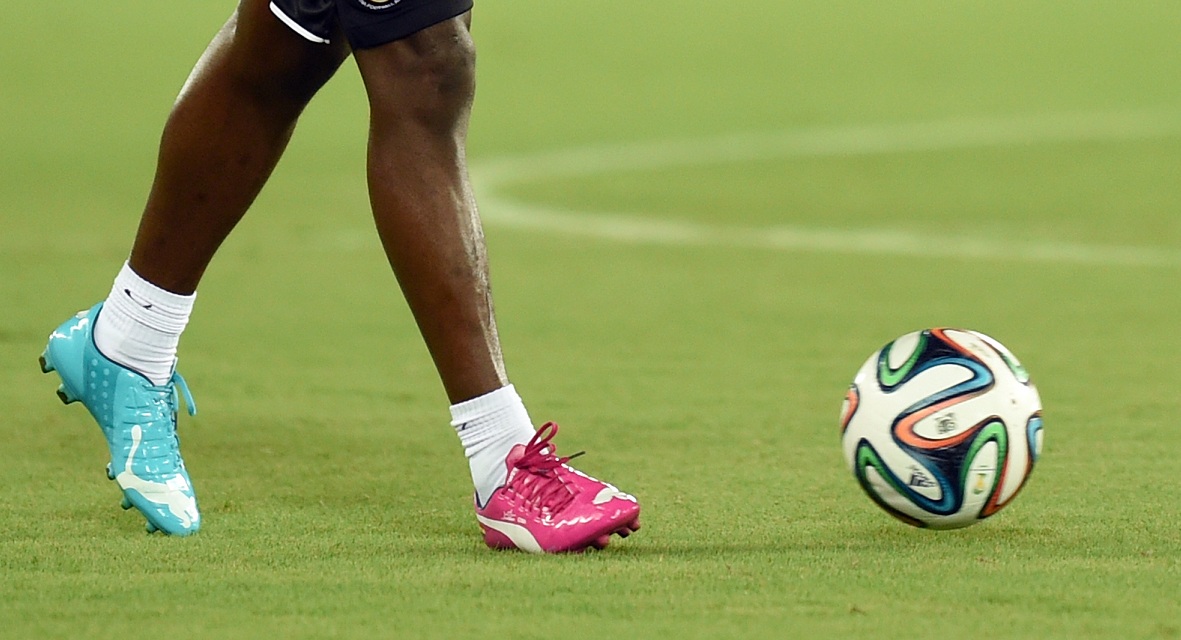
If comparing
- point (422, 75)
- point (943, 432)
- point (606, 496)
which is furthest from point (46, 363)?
point (943, 432)

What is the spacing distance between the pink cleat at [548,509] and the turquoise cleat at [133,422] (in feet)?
1.74

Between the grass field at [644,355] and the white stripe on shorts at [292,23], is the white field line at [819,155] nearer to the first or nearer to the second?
the grass field at [644,355]

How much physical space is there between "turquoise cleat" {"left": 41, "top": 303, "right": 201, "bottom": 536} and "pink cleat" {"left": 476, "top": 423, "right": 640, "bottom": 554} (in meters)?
0.53

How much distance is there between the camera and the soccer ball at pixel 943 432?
3.18 m

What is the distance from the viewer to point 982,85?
1596cm

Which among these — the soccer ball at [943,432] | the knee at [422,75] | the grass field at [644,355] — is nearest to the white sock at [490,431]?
the grass field at [644,355]

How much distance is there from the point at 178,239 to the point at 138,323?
17cm

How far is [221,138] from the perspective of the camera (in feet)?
11.1

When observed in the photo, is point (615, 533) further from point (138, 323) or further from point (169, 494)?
point (138, 323)

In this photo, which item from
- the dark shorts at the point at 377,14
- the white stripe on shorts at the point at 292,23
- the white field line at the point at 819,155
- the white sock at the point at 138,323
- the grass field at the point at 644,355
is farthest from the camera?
the white field line at the point at 819,155

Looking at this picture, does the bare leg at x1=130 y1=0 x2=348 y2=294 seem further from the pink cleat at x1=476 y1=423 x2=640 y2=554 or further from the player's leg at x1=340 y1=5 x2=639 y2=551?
the pink cleat at x1=476 y1=423 x2=640 y2=554

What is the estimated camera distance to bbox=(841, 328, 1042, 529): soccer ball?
3.18 metres

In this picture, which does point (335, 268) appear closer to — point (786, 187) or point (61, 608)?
point (786, 187)

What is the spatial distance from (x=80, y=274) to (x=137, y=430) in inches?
150
